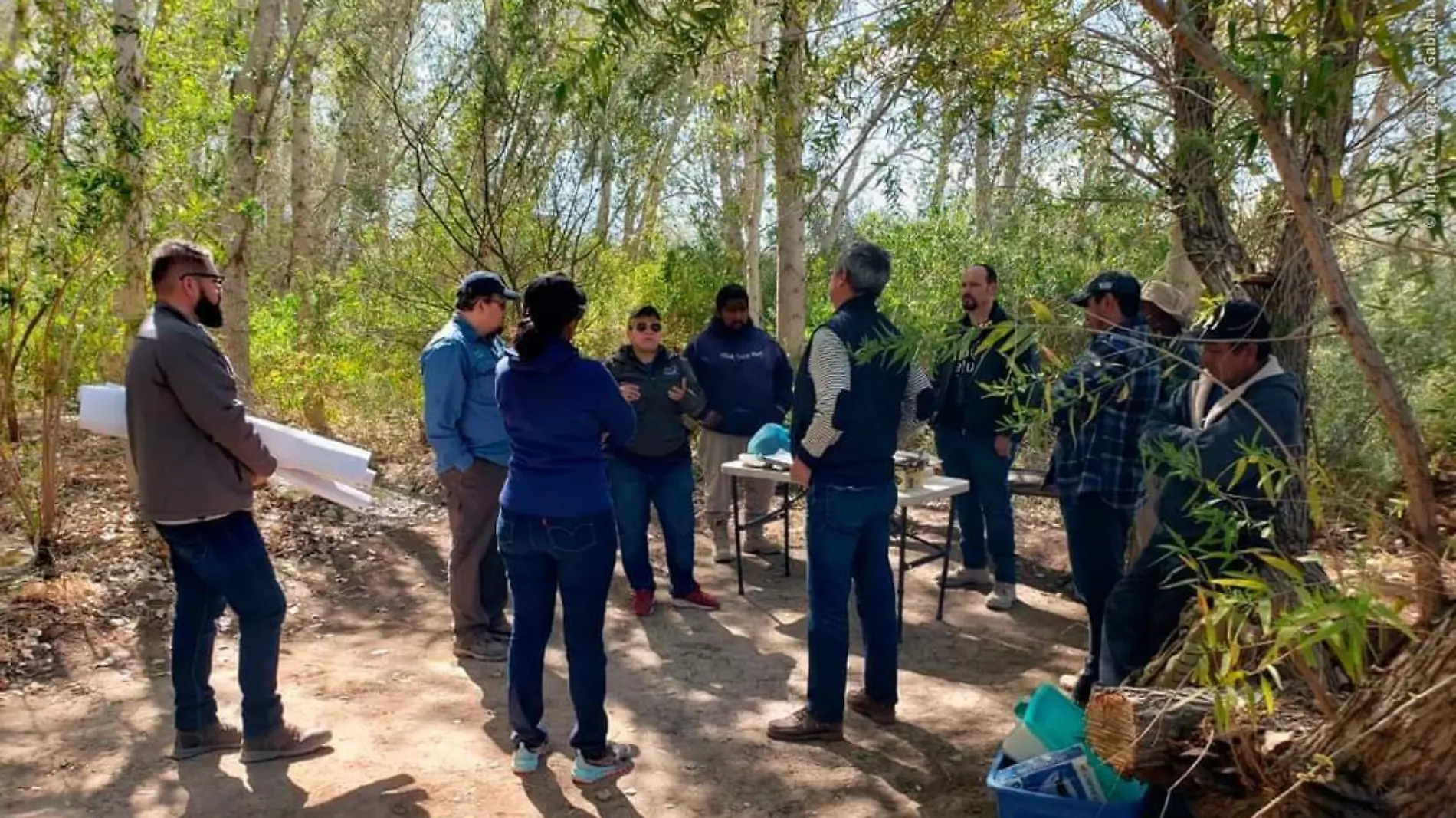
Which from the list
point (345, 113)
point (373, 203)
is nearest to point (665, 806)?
point (373, 203)

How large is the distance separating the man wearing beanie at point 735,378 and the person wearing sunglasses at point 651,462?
0.61 m

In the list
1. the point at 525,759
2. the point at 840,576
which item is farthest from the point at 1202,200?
the point at 525,759

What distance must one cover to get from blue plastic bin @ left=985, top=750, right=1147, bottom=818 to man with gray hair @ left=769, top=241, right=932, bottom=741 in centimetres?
127

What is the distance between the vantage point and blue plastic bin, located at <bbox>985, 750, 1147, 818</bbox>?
2.95 m

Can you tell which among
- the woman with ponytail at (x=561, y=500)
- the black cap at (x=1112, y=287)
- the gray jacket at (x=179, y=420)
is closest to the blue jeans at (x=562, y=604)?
the woman with ponytail at (x=561, y=500)

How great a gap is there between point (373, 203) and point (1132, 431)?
26.5 feet

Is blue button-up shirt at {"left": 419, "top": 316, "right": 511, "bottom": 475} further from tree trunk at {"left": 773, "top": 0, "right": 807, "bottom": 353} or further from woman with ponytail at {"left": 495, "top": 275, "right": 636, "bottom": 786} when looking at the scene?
tree trunk at {"left": 773, "top": 0, "right": 807, "bottom": 353}

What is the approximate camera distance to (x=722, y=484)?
23.6 ft

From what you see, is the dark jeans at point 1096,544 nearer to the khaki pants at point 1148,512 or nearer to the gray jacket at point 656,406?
the khaki pants at point 1148,512

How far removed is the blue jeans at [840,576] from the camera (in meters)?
4.24

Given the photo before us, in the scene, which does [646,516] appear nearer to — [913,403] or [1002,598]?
[1002,598]

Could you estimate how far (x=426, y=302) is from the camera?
9.57 m

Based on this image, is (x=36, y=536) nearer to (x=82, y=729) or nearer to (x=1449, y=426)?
(x=82, y=729)

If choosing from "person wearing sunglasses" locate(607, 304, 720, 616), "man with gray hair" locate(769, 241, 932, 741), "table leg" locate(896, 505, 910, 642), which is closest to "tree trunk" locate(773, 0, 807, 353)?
"man with gray hair" locate(769, 241, 932, 741)
